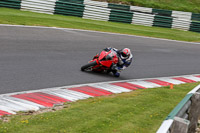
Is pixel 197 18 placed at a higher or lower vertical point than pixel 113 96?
higher

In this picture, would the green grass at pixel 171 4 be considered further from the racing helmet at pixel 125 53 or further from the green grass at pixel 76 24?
the racing helmet at pixel 125 53

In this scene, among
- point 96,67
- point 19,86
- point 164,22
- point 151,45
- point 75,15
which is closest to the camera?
point 19,86

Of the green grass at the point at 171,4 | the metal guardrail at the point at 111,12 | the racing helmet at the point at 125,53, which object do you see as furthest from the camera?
the green grass at the point at 171,4

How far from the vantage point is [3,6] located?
21.3 meters

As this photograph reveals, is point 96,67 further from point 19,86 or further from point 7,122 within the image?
point 7,122

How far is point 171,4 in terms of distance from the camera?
30.8 metres

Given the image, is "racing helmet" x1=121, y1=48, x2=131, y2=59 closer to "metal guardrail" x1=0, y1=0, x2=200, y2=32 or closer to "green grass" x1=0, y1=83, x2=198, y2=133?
"green grass" x1=0, y1=83, x2=198, y2=133

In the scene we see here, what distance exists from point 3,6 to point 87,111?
1614cm

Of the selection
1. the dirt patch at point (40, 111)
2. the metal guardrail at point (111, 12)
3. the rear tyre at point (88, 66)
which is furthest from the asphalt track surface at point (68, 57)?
the metal guardrail at point (111, 12)

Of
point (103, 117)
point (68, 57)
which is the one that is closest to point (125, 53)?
point (68, 57)

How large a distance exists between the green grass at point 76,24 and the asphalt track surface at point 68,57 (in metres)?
1.44

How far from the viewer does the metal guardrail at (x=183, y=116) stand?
4.61m

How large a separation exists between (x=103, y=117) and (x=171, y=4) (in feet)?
84.6

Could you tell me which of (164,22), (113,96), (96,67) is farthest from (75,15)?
(113,96)
